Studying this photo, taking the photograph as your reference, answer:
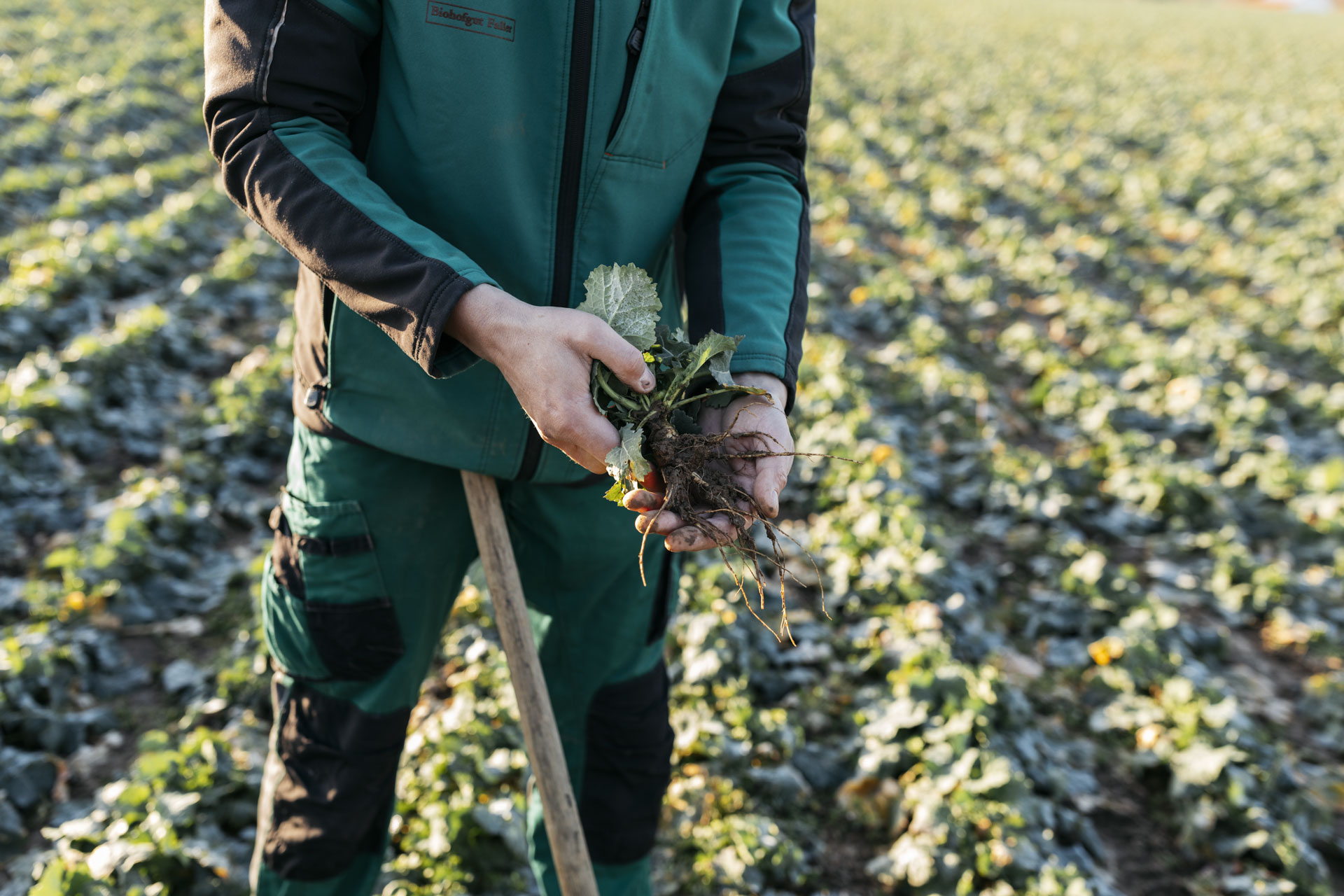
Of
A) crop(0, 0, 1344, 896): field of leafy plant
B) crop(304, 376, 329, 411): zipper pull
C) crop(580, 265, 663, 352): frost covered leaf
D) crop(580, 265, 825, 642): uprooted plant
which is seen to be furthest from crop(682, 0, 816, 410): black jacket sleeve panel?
crop(0, 0, 1344, 896): field of leafy plant

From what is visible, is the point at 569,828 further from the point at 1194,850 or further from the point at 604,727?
the point at 1194,850

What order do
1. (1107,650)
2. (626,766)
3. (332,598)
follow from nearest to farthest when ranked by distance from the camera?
(332,598)
(626,766)
(1107,650)

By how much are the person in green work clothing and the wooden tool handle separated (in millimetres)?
97

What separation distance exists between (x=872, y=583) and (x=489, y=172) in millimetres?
2896

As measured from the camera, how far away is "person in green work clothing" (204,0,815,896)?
1366 mm

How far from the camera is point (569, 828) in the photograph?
1.73 metres

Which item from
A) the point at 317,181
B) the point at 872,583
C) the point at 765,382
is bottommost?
the point at 872,583

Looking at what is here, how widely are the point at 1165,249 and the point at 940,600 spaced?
6.93 metres

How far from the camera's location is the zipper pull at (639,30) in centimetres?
148

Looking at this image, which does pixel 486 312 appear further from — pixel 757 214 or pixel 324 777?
pixel 324 777

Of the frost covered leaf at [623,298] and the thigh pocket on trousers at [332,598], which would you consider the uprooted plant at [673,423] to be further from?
the thigh pocket on trousers at [332,598]

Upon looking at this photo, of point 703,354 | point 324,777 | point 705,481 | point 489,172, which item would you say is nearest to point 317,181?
point 489,172

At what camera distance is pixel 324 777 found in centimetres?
182

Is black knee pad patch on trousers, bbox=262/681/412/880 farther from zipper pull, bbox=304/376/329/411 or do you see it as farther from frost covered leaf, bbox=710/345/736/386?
frost covered leaf, bbox=710/345/736/386
